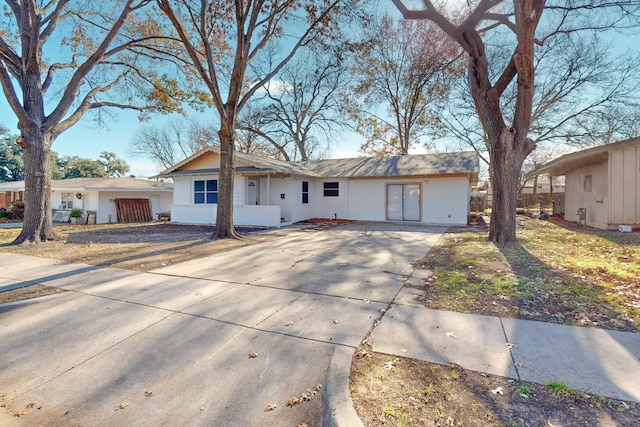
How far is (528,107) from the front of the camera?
801 centimetres

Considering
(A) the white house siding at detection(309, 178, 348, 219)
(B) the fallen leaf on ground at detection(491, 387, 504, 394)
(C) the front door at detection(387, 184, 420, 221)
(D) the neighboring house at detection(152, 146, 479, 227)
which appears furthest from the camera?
(A) the white house siding at detection(309, 178, 348, 219)

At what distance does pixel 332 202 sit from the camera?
1728cm

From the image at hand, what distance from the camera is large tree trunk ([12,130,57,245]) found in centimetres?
915

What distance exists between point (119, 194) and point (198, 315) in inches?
764

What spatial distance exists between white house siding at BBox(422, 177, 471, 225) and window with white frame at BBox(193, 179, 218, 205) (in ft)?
34.5

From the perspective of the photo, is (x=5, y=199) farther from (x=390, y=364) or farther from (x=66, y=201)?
(x=390, y=364)

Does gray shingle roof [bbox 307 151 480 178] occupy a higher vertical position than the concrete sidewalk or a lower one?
higher

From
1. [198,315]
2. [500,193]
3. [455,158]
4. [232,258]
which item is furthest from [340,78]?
[198,315]

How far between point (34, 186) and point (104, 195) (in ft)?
34.6

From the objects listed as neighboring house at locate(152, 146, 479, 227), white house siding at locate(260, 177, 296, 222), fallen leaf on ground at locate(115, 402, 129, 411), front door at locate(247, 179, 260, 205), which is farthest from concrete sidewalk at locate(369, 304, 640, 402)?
front door at locate(247, 179, 260, 205)

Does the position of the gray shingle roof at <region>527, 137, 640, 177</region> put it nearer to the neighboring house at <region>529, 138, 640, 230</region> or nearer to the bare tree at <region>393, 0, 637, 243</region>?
the neighboring house at <region>529, 138, 640, 230</region>

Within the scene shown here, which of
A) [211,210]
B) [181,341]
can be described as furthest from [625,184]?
[211,210]

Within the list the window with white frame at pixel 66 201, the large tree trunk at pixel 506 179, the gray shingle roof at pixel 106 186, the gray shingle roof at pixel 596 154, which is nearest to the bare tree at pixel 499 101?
the large tree trunk at pixel 506 179

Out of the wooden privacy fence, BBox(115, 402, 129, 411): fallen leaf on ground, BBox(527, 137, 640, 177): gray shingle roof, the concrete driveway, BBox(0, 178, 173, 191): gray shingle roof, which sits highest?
BBox(527, 137, 640, 177): gray shingle roof
